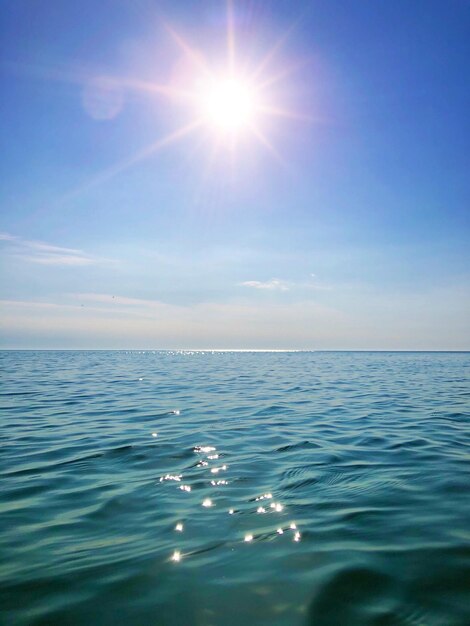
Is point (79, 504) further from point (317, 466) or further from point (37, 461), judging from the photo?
point (317, 466)

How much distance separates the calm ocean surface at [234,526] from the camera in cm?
359

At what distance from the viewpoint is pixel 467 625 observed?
3303 millimetres

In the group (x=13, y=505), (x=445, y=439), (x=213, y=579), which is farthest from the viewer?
(x=445, y=439)

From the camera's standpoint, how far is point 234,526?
5168mm

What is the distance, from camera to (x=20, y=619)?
3.41 meters

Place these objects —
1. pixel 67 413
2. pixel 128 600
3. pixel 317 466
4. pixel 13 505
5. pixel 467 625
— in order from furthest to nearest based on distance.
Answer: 1. pixel 67 413
2. pixel 317 466
3. pixel 13 505
4. pixel 128 600
5. pixel 467 625

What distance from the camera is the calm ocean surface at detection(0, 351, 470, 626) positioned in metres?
3.59

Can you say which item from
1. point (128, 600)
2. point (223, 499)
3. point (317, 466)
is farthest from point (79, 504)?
point (317, 466)

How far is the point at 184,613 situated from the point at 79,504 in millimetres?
3144

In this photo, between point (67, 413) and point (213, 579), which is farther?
point (67, 413)

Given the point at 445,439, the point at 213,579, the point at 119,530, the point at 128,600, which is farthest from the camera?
the point at 445,439

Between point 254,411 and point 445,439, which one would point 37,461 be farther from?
point 445,439

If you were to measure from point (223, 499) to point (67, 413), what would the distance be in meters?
10.0

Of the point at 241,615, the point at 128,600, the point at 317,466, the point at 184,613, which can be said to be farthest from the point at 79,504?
the point at 317,466
